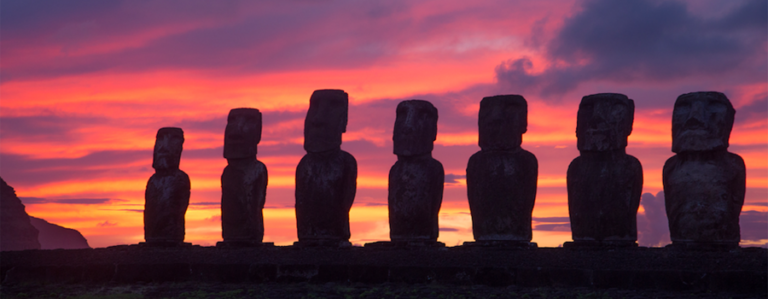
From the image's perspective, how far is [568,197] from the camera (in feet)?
47.9

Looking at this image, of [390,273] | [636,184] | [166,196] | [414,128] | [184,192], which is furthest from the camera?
[184,192]

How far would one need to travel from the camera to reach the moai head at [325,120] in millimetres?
16016

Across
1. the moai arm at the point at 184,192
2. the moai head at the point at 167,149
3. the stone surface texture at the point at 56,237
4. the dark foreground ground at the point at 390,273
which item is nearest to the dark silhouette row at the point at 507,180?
the dark foreground ground at the point at 390,273

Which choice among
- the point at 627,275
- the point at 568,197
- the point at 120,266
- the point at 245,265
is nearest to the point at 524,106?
the point at 568,197

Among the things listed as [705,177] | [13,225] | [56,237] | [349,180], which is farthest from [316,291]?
[56,237]

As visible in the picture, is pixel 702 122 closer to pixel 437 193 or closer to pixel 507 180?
pixel 507 180

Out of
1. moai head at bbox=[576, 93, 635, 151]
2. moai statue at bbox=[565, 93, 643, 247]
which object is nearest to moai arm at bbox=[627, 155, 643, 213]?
moai statue at bbox=[565, 93, 643, 247]

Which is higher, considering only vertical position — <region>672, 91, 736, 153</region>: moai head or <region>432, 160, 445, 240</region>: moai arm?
<region>672, 91, 736, 153</region>: moai head

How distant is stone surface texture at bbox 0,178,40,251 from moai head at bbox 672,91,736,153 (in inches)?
1868

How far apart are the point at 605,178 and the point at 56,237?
7153 cm

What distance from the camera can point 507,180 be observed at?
47.3 feet

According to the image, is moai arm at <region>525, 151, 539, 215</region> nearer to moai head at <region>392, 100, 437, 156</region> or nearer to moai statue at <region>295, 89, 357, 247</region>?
moai head at <region>392, 100, 437, 156</region>

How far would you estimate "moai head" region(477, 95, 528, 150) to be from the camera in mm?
14656

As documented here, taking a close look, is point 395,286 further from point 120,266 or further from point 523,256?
point 120,266
